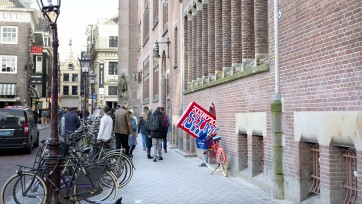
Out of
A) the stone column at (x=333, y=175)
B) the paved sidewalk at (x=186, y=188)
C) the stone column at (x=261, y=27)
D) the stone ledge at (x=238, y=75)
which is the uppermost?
the stone column at (x=261, y=27)

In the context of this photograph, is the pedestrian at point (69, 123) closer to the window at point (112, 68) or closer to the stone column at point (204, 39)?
the stone column at point (204, 39)

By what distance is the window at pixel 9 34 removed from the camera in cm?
4841

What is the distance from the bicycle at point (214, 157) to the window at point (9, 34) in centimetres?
4122

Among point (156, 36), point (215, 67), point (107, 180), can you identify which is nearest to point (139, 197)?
point (107, 180)

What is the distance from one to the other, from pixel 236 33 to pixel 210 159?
3861 mm

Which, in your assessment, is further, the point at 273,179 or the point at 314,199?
the point at 273,179

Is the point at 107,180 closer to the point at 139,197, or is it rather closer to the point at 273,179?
the point at 139,197

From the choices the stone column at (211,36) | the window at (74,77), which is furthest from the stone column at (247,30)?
the window at (74,77)

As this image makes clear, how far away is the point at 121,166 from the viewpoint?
9469 mm

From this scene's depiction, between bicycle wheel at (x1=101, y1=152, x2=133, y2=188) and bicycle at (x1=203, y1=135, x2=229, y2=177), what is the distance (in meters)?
2.58

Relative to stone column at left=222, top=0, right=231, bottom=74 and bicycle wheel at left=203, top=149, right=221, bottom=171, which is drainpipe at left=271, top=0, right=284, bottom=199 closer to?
stone column at left=222, top=0, right=231, bottom=74

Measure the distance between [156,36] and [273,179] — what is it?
20.2m

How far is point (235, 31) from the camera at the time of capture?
11.4 m

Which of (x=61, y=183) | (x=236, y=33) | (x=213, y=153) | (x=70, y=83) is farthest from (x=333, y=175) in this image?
(x=70, y=83)
